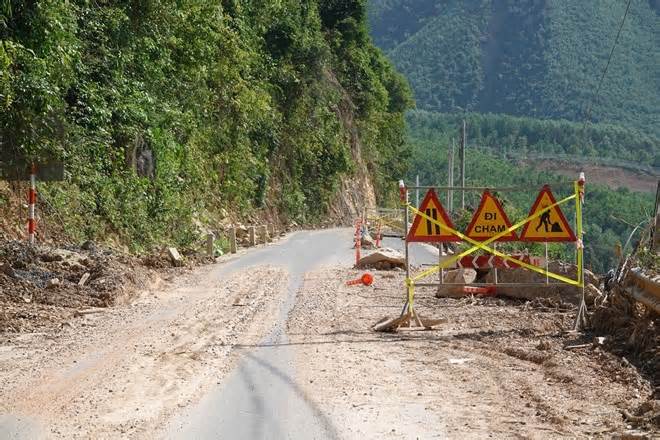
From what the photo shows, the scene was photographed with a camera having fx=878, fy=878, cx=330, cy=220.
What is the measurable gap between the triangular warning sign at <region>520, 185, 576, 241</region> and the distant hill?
112967mm

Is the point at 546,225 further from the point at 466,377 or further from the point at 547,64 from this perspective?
the point at 547,64

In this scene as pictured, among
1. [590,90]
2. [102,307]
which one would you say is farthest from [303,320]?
[590,90]

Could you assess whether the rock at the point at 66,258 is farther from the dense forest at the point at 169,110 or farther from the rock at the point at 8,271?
the dense forest at the point at 169,110

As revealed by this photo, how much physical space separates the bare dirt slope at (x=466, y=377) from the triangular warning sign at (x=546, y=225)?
1.23m

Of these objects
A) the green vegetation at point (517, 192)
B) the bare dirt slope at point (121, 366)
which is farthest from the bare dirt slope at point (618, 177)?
the bare dirt slope at point (121, 366)

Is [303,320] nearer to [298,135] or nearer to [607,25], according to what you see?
[298,135]

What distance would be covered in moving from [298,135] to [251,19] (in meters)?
9.26

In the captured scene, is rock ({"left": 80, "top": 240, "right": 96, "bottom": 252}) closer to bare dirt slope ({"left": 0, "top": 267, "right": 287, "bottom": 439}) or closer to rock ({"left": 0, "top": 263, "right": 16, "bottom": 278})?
bare dirt slope ({"left": 0, "top": 267, "right": 287, "bottom": 439})

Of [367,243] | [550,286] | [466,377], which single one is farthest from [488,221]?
[367,243]

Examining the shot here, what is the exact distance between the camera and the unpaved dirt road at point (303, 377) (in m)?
6.78

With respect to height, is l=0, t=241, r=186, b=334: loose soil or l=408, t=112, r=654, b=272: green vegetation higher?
l=0, t=241, r=186, b=334: loose soil

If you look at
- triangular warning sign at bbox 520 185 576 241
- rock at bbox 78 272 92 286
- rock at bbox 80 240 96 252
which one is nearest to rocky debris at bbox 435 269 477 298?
triangular warning sign at bbox 520 185 576 241

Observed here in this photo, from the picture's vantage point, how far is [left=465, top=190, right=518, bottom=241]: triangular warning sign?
12.7 m

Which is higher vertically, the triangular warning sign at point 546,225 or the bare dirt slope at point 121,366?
the triangular warning sign at point 546,225
